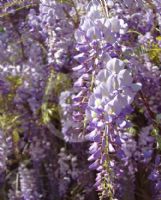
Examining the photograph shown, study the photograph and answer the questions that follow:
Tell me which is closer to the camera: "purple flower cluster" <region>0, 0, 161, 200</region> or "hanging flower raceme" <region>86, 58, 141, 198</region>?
"hanging flower raceme" <region>86, 58, 141, 198</region>

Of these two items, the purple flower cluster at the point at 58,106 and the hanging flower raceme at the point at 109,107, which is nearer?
the hanging flower raceme at the point at 109,107

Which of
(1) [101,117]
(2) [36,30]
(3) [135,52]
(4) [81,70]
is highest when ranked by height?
(2) [36,30]

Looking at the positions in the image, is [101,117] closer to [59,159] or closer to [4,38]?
[59,159]

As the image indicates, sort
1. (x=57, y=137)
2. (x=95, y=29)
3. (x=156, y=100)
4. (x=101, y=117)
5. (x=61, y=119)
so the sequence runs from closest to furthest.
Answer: (x=101, y=117)
(x=95, y=29)
(x=156, y=100)
(x=61, y=119)
(x=57, y=137)

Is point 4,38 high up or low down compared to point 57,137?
up

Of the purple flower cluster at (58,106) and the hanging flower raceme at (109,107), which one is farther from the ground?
the purple flower cluster at (58,106)

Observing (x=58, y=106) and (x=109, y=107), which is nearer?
(x=109, y=107)

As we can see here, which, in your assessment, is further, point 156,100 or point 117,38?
point 156,100

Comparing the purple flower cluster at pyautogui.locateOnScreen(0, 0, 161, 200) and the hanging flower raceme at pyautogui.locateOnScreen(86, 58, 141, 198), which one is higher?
the purple flower cluster at pyautogui.locateOnScreen(0, 0, 161, 200)

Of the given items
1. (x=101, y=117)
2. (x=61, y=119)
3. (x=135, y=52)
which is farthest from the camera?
(x=61, y=119)

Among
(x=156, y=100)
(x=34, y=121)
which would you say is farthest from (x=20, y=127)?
(x=156, y=100)

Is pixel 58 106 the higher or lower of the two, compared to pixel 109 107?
higher
